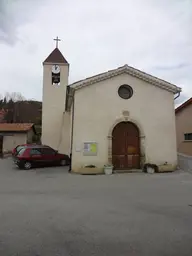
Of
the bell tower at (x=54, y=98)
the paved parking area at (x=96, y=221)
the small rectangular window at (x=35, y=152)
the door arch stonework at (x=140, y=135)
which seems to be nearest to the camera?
the paved parking area at (x=96, y=221)

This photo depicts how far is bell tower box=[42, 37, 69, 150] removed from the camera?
78.7ft

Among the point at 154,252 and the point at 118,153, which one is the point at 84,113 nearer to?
the point at 118,153

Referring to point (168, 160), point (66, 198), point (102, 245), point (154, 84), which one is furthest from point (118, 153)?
point (102, 245)

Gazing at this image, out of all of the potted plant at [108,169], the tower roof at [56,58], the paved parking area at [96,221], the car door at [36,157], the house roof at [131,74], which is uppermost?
the tower roof at [56,58]

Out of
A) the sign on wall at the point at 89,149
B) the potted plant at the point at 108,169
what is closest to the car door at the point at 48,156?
the sign on wall at the point at 89,149

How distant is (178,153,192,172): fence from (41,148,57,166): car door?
8.60 m

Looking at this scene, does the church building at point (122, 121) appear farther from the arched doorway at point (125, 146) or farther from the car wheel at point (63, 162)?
the car wheel at point (63, 162)

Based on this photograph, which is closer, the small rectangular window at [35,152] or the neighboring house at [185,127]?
the small rectangular window at [35,152]

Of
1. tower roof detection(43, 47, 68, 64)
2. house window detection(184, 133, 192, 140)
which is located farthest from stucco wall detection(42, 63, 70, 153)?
house window detection(184, 133, 192, 140)

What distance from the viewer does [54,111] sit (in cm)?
2447

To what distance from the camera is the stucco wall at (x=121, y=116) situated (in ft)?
45.8

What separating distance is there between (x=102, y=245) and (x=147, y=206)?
116 inches

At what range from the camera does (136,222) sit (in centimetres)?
527

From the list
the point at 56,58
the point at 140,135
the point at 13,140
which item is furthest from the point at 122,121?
the point at 13,140
